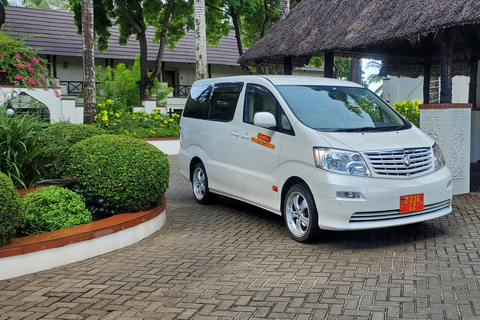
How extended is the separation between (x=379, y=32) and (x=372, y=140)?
4.54 m

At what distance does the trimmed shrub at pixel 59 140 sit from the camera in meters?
7.21

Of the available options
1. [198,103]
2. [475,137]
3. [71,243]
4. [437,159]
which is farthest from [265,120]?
[475,137]

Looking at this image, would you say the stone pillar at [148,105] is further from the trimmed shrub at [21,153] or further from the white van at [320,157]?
the trimmed shrub at [21,153]

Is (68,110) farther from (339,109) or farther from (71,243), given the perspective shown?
(339,109)

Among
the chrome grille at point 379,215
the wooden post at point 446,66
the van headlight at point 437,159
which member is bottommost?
the chrome grille at point 379,215

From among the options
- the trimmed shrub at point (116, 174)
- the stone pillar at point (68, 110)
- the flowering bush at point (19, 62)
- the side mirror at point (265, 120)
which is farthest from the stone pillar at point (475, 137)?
the stone pillar at point (68, 110)

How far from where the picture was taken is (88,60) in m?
16.9

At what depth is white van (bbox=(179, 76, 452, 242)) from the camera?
18.9ft

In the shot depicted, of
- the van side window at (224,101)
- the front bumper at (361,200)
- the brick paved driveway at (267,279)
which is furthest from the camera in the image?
the van side window at (224,101)

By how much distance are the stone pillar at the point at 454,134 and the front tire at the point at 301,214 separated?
3690 mm

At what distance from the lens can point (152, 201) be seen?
694 centimetres

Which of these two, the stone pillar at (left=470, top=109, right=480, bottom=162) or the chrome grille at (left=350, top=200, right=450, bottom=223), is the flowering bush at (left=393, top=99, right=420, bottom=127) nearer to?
the stone pillar at (left=470, top=109, right=480, bottom=162)

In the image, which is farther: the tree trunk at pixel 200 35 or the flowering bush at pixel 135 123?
the flowering bush at pixel 135 123

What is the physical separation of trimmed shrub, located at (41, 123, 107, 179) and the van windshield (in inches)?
128
